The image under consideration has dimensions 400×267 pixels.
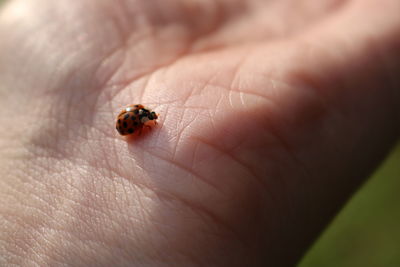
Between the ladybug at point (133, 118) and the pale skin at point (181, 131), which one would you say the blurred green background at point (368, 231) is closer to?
the pale skin at point (181, 131)

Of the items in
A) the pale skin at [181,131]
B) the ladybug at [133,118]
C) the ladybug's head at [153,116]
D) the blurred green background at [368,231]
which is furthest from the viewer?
the blurred green background at [368,231]

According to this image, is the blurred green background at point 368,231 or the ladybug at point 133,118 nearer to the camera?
the ladybug at point 133,118

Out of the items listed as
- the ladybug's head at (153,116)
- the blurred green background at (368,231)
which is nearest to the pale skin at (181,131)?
the ladybug's head at (153,116)

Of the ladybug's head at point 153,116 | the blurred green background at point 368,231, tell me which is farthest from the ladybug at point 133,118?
the blurred green background at point 368,231

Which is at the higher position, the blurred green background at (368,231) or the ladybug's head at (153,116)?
the ladybug's head at (153,116)

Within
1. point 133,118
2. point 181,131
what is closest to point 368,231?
point 181,131

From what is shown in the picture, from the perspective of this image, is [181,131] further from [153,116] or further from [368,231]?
[368,231]

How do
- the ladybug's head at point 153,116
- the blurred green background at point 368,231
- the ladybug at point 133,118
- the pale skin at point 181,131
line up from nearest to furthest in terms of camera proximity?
1. the pale skin at point 181,131
2. the ladybug at point 133,118
3. the ladybug's head at point 153,116
4. the blurred green background at point 368,231
